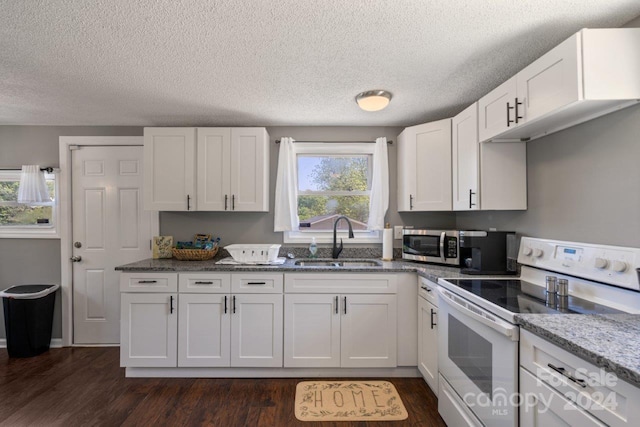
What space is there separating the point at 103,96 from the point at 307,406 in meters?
2.82

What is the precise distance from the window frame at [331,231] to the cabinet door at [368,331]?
0.80 m

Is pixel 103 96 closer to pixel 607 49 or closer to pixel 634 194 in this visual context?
pixel 607 49

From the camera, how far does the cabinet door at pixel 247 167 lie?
278 centimetres

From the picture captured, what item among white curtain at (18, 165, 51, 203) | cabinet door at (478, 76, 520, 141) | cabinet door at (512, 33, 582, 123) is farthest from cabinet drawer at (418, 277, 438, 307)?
white curtain at (18, 165, 51, 203)

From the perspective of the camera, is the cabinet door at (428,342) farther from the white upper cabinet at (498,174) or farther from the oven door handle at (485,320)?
the white upper cabinet at (498,174)

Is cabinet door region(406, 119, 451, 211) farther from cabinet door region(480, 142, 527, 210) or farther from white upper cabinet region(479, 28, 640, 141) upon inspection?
white upper cabinet region(479, 28, 640, 141)

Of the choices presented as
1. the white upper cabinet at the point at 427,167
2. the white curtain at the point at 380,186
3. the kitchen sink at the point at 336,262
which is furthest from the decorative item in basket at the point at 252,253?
the white upper cabinet at the point at 427,167

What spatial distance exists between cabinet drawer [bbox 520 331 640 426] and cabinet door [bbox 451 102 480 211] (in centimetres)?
119

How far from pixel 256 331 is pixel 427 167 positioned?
2039 millimetres

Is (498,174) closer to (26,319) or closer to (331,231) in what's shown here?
(331,231)

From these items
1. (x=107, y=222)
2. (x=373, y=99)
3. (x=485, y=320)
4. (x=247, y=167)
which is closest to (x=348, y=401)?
(x=485, y=320)

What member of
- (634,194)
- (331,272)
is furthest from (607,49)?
(331,272)

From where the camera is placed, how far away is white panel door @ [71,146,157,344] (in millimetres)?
3076

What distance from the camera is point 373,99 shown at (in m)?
2.23
